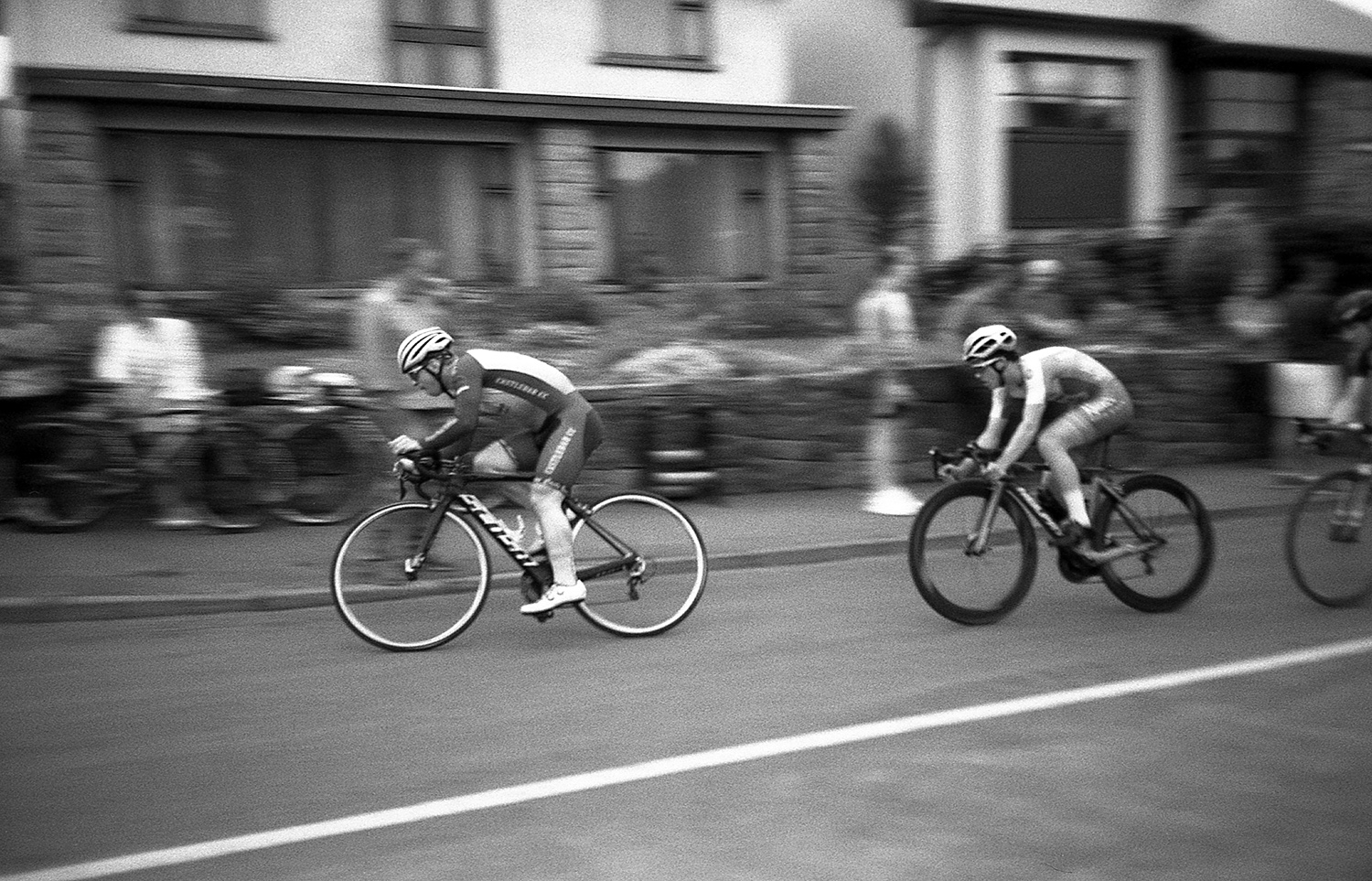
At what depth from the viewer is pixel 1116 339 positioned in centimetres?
1464

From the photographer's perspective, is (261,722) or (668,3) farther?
(668,3)

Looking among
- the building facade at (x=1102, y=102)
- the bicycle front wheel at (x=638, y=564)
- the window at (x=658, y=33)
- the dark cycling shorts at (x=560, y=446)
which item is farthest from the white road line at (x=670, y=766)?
the building facade at (x=1102, y=102)

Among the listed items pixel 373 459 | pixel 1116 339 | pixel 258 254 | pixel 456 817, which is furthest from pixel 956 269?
pixel 456 817

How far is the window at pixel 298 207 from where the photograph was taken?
16.5m

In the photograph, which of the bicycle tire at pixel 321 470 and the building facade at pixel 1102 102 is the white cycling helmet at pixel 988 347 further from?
the building facade at pixel 1102 102

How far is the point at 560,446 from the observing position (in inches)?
284

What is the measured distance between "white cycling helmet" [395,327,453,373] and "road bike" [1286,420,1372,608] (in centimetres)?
492

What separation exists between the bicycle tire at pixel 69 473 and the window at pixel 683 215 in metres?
10.0

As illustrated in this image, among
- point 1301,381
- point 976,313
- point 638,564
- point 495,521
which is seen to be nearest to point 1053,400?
point 638,564

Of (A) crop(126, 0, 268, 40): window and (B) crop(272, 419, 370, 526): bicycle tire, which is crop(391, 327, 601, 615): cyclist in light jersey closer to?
(B) crop(272, 419, 370, 526): bicycle tire

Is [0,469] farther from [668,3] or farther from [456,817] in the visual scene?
[668,3]

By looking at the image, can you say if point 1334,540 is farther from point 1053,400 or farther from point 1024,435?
point 1024,435

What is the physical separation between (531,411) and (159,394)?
4079mm

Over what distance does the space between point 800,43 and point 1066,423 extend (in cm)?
1731
